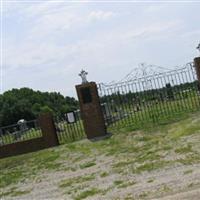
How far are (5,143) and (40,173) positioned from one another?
6.65 metres

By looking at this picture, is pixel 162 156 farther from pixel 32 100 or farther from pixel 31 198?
pixel 32 100

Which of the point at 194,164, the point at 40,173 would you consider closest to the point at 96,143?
the point at 40,173

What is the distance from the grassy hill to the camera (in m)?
10.4

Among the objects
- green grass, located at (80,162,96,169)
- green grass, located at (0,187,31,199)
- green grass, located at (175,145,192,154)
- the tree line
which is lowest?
green grass, located at (0,187,31,199)

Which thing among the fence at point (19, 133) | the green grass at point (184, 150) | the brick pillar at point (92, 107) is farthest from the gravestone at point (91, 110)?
the green grass at point (184, 150)

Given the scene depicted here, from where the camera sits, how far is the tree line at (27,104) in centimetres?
8034

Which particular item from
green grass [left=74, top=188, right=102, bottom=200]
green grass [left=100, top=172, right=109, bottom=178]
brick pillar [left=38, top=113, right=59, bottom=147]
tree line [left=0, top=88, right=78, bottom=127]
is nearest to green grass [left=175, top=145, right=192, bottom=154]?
green grass [left=100, top=172, right=109, bottom=178]

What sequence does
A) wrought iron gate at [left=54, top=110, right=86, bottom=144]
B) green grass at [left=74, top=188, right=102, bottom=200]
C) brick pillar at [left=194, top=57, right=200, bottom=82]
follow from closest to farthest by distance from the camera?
green grass at [left=74, top=188, right=102, bottom=200]
brick pillar at [left=194, top=57, right=200, bottom=82]
wrought iron gate at [left=54, top=110, right=86, bottom=144]

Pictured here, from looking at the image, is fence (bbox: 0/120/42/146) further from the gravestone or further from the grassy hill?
the gravestone

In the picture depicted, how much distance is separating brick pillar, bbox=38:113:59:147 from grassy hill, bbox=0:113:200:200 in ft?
4.23

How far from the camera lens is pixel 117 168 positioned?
12.9 meters

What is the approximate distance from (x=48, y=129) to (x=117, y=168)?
7.10 metres

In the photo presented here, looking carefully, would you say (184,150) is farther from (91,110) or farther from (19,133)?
(19,133)

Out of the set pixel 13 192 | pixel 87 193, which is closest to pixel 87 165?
pixel 13 192
